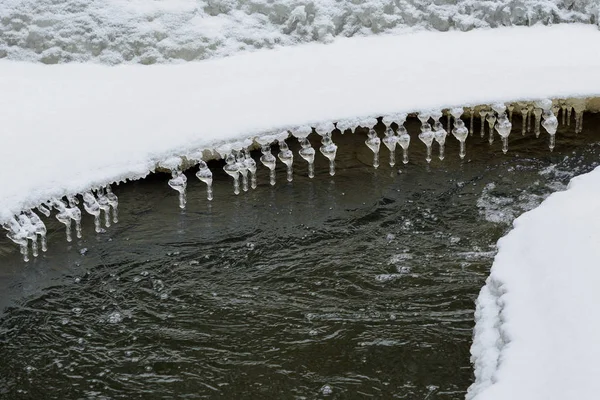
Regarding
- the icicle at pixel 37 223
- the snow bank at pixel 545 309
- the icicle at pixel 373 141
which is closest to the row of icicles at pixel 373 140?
the icicle at pixel 373 141

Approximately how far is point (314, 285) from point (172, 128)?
5.57ft

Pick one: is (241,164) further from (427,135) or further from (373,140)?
(427,135)

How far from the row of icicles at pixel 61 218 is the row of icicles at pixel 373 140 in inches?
17.7

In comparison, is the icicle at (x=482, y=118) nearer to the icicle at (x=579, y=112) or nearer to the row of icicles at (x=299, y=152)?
the row of icicles at (x=299, y=152)

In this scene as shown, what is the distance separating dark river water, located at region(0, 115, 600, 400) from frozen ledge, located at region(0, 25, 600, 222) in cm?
49

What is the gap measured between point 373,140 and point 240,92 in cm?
103

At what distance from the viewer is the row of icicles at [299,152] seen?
19.5ft

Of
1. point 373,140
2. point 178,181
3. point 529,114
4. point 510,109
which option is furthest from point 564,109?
point 178,181

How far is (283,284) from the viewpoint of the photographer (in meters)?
5.65

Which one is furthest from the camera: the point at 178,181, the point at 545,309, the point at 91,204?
the point at 178,181

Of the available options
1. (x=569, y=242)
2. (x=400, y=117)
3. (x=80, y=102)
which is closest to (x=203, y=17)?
(x=80, y=102)

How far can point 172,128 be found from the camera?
6637 millimetres

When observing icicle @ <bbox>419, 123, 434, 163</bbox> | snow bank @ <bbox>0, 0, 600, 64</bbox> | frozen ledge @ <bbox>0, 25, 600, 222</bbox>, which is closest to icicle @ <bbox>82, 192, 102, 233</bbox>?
frozen ledge @ <bbox>0, 25, 600, 222</bbox>

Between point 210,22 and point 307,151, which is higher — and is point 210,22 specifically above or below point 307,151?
above
